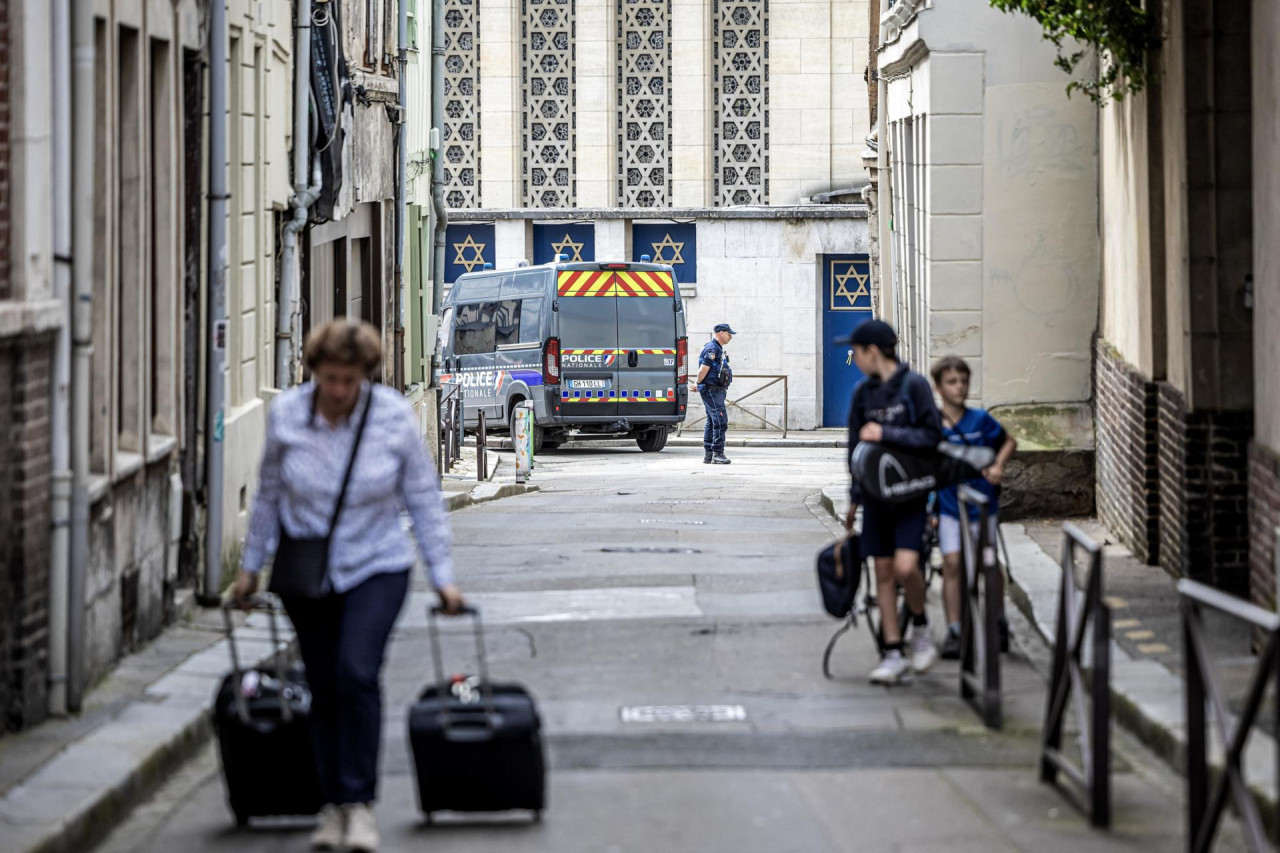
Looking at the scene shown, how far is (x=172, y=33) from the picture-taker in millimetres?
10508

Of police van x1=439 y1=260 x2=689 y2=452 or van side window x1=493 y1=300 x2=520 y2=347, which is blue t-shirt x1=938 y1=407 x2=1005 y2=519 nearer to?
police van x1=439 y1=260 x2=689 y2=452

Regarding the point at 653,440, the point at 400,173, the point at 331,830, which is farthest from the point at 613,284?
the point at 331,830

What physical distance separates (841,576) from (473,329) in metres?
21.7

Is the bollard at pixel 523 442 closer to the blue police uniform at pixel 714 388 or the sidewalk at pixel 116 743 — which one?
the blue police uniform at pixel 714 388

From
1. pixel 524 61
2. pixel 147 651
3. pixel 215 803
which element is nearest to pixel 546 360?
pixel 524 61

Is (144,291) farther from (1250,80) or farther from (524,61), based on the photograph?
(524,61)

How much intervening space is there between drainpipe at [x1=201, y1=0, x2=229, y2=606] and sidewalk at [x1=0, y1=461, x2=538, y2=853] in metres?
0.70

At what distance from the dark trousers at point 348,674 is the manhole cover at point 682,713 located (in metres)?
2.38

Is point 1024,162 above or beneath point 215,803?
above

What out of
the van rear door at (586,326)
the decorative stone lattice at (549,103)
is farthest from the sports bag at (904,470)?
the decorative stone lattice at (549,103)

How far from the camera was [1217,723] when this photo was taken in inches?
224

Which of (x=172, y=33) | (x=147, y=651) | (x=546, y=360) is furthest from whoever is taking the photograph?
(x=546, y=360)

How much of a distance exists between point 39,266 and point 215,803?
7.47 ft

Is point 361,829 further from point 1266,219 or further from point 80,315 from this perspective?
point 1266,219
